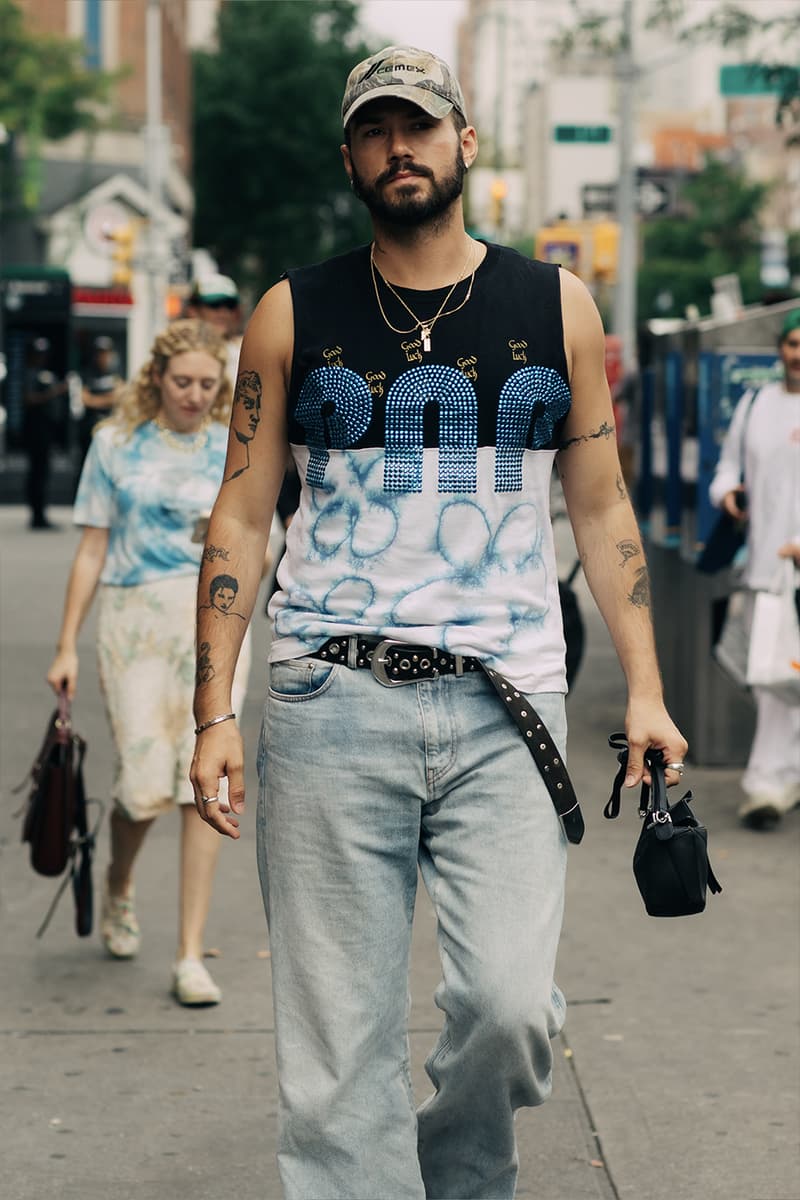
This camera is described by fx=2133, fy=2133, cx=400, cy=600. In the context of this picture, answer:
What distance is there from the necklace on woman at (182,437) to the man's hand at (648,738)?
111 inches

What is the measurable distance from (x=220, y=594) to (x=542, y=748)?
1.94 feet

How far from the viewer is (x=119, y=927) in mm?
6125

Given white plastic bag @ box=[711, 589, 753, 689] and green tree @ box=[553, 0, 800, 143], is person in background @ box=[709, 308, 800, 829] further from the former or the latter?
green tree @ box=[553, 0, 800, 143]

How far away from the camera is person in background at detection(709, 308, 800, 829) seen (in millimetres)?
7895

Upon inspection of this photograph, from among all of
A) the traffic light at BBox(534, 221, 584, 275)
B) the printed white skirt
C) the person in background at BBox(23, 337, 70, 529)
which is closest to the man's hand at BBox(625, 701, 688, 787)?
the printed white skirt

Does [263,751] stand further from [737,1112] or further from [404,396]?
[737,1112]

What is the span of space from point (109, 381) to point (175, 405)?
1538cm

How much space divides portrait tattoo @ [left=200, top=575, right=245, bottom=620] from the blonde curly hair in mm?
2496

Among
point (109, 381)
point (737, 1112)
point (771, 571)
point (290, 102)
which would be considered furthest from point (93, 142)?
point (737, 1112)

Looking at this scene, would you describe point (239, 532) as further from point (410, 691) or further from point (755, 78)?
point (755, 78)

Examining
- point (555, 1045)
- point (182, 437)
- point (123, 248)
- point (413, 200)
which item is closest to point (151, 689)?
point (182, 437)

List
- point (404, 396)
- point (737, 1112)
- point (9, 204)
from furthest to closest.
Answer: point (9, 204), point (737, 1112), point (404, 396)

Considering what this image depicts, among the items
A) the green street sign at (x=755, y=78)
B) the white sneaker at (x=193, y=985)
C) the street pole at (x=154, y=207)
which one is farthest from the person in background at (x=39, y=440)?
the white sneaker at (x=193, y=985)

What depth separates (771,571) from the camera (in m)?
8.09
